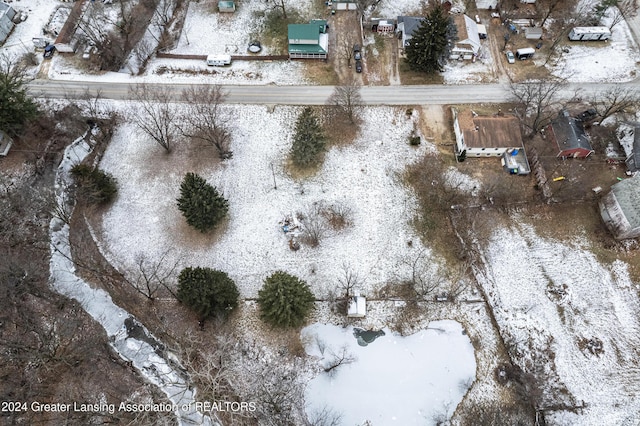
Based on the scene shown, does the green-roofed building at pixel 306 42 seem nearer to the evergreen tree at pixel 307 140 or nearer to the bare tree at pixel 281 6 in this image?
the bare tree at pixel 281 6

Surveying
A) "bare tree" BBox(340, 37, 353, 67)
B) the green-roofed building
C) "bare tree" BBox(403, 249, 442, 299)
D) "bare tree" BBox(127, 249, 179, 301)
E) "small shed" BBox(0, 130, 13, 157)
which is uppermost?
the green-roofed building

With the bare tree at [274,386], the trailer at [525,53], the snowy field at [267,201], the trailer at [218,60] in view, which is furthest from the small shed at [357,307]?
the trailer at [525,53]

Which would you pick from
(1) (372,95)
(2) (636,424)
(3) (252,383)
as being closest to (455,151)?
(1) (372,95)

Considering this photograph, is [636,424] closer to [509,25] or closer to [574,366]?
[574,366]

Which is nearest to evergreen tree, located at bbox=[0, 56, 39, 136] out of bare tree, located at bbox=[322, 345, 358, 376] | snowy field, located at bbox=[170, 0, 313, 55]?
snowy field, located at bbox=[170, 0, 313, 55]

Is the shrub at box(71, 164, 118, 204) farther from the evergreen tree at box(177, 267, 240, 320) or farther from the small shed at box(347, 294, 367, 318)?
the small shed at box(347, 294, 367, 318)

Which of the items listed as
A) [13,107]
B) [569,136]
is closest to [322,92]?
[569,136]

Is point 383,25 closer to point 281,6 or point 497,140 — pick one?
point 281,6

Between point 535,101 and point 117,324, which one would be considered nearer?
point 117,324
